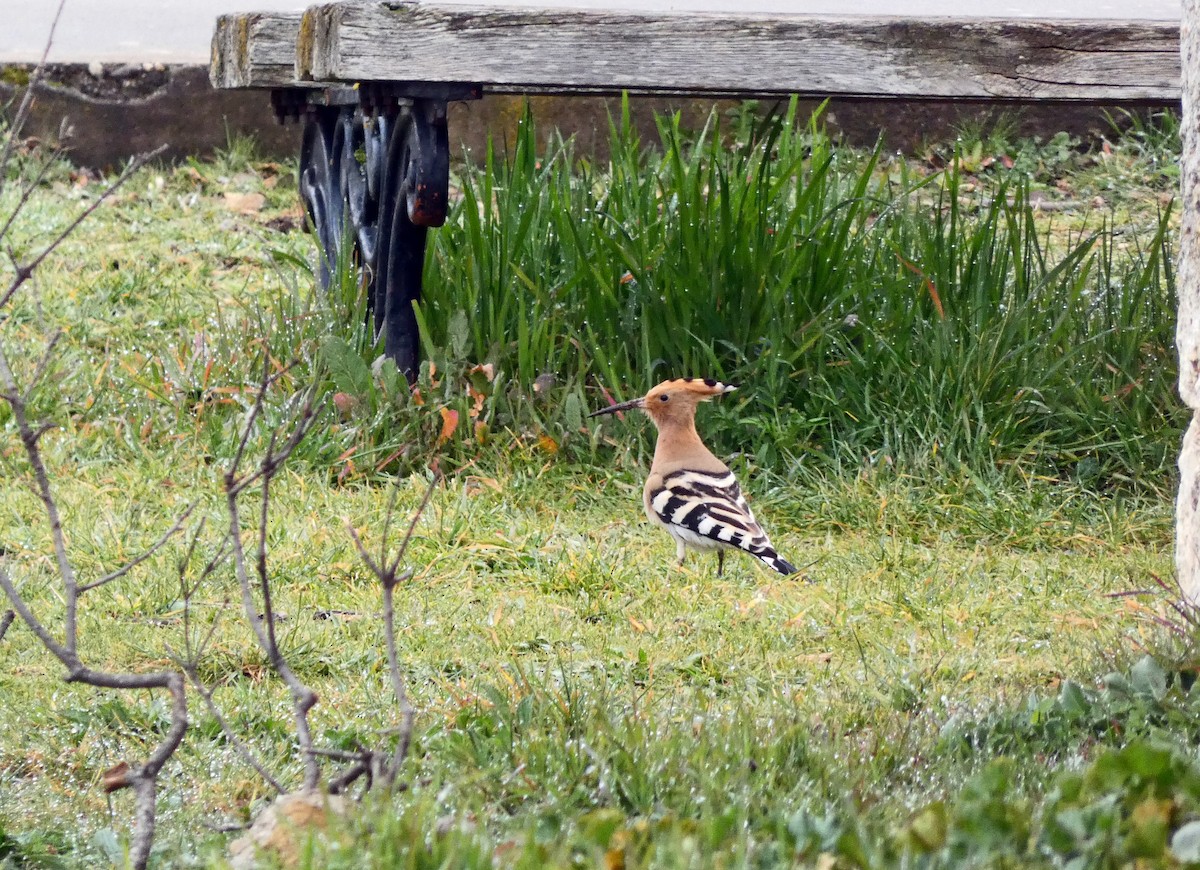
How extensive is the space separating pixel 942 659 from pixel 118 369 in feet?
13.0

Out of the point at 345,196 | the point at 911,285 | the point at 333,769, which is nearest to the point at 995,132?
the point at 911,285

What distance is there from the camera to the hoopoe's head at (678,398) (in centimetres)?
476

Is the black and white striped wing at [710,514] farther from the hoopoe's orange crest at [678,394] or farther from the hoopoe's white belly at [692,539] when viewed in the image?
the hoopoe's orange crest at [678,394]

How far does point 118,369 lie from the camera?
619 centimetres

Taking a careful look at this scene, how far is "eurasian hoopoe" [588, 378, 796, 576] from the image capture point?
424cm

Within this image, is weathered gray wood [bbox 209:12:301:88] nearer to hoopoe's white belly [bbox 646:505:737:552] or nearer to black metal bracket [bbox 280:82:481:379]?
black metal bracket [bbox 280:82:481:379]

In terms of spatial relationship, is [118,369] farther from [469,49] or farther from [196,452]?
[469,49]

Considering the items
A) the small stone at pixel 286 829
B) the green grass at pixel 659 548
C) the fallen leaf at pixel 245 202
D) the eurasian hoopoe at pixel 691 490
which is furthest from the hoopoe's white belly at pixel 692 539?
the fallen leaf at pixel 245 202

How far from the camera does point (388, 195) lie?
5.58 metres

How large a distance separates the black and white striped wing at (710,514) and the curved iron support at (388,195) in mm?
1462

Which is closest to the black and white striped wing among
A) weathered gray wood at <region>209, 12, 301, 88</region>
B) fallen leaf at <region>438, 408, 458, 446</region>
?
fallen leaf at <region>438, 408, 458, 446</region>

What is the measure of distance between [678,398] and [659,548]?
49 cm

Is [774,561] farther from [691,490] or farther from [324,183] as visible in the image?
[324,183]

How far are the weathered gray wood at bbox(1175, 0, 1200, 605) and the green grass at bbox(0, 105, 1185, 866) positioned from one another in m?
0.23
